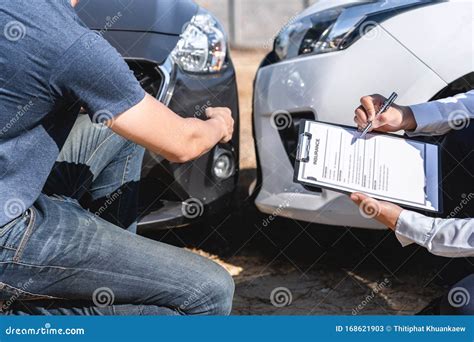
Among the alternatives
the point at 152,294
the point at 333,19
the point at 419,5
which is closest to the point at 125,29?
the point at 333,19

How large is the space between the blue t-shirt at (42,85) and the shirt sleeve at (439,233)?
910 mm

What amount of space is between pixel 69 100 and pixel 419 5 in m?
1.67

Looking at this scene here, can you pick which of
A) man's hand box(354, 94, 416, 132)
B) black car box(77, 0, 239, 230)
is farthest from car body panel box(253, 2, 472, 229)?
man's hand box(354, 94, 416, 132)

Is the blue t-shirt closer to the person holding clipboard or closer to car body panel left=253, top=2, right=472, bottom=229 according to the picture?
the person holding clipboard

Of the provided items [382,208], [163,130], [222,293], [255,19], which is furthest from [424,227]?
[255,19]

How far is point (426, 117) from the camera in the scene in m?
3.04

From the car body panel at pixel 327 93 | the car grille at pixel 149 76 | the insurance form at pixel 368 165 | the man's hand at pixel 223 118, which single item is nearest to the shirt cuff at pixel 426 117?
the insurance form at pixel 368 165

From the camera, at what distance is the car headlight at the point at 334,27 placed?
11.9 ft

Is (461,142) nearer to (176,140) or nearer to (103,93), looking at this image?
(176,140)

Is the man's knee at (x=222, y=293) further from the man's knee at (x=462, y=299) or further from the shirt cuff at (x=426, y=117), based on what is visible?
the shirt cuff at (x=426, y=117)

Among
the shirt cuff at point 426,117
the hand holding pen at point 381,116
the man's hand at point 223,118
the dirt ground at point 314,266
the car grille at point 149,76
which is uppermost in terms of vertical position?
the shirt cuff at point 426,117

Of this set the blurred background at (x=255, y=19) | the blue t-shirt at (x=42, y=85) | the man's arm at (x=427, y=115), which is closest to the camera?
the blue t-shirt at (x=42, y=85)

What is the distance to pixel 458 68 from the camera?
11.1 feet

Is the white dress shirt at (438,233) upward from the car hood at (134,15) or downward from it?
downward
